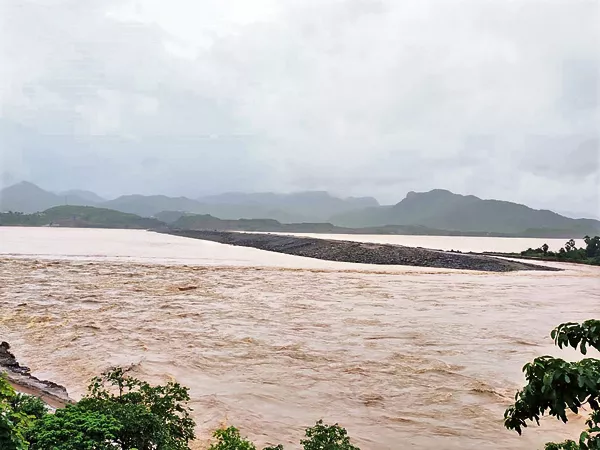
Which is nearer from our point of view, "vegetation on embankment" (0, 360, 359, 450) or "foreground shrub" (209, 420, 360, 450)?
"vegetation on embankment" (0, 360, 359, 450)

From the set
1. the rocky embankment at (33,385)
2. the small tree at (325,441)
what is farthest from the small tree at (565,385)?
the rocky embankment at (33,385)

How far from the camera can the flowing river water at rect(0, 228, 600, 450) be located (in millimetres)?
9188

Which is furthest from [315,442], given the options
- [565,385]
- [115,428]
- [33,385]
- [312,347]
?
[312,347]

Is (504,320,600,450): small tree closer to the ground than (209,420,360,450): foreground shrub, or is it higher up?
higher up

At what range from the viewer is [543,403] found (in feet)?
9.50

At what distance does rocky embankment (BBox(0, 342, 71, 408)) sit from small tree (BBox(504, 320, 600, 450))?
7.63 meters

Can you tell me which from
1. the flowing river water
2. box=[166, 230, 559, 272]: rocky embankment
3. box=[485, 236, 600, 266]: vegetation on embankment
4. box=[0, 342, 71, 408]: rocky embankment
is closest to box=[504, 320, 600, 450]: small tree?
the flowing river water

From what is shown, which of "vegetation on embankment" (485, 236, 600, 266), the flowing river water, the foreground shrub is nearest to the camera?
the foreground shrub

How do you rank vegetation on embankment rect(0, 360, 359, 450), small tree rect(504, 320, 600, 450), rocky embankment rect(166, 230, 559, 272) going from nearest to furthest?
1. small tree rect(504, 320, 600, 450)
2. vegetation on embankment rect(0, 360, 359, 450)
3. rocky embankment rect(166, 230, 559, 272)

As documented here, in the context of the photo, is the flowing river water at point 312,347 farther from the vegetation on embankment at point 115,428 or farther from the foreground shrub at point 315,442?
the foreground shrub at point 315,442

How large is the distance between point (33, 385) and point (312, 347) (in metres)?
7.60

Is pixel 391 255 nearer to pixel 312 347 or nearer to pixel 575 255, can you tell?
pixel 575 255

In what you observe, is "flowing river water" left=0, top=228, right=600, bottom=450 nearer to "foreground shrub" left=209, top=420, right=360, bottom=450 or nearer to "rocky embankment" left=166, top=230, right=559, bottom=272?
"foreground shrub" left=209, top=420, right=360, bottom=450

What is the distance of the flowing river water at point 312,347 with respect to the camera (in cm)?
919
